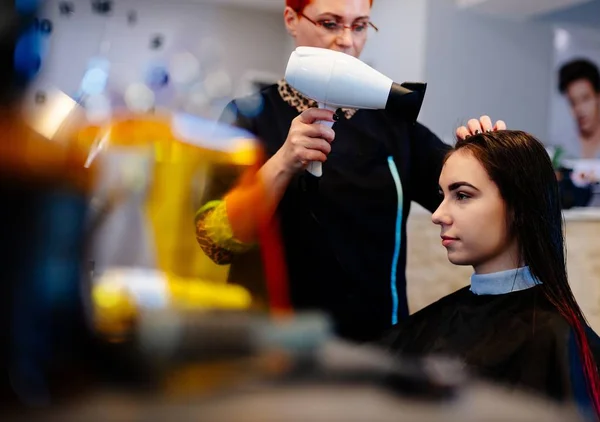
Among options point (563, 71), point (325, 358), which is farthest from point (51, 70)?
point (563, 71)

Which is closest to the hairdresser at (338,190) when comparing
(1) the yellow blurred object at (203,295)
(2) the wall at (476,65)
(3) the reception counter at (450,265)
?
(1) the yellow blurred object at (203,295)

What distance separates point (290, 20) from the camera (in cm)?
92

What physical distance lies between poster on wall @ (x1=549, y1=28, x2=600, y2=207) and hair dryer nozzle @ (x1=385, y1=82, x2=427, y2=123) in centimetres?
326

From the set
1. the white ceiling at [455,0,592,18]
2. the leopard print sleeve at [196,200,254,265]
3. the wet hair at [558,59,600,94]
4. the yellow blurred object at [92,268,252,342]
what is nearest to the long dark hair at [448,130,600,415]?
the leopard print sleeve at [196,200,254,265]

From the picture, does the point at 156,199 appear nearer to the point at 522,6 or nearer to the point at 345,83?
the point at 345,83

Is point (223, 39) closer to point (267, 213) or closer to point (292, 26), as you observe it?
point (267, 213)

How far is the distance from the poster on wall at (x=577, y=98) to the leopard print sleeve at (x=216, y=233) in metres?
3.54

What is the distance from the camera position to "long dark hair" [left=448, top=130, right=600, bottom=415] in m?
1.08

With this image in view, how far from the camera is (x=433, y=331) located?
3.87ft

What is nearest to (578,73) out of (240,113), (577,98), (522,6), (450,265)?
(577,98)

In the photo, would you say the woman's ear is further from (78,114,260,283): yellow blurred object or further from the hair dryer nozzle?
(78,114,260,283): yellow blurred object

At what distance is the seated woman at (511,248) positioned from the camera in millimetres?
1040

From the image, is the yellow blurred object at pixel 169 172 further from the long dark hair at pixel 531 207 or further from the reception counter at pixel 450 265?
the reception counter at pixel 450 265

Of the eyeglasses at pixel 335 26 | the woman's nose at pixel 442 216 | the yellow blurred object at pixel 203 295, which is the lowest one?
the yellow blurred object at pixel 203 295
